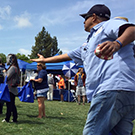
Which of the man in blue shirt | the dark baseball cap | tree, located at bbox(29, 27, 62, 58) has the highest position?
tree, located at bbox(29, 27, 62, 58)

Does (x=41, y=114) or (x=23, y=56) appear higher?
(x=23, y=56)

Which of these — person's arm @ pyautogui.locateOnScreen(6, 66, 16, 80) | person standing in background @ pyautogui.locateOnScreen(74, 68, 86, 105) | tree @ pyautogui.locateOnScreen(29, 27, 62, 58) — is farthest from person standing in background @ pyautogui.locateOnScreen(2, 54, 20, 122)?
tree @ pyautogui.locateOnScreen(29, 27, 62, 58)

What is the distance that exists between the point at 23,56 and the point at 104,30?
66.1 m

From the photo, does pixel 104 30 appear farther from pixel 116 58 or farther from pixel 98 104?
pixel 98 104

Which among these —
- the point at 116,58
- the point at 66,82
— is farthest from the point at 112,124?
the point at 66,82

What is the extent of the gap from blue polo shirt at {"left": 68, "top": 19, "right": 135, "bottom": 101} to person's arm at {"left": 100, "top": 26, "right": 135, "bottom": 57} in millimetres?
118

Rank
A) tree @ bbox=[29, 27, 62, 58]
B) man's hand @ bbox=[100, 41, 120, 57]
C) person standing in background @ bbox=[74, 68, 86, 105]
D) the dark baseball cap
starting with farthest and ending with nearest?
tree @ bbox=[29, 27, 62, 58] → person standing in background @ bbox=[74, 68, 86, 105] → the dark baseball cap → man's hand @ bbox=[100, 41, 120, 57]

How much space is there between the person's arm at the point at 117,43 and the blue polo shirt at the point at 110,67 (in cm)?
12

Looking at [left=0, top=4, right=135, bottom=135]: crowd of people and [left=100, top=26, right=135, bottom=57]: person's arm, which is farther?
[left=0, top=4, right=135, bottom=135]: crowd of people

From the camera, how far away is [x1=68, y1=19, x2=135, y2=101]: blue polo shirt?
2.01 m

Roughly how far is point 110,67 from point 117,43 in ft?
1.22

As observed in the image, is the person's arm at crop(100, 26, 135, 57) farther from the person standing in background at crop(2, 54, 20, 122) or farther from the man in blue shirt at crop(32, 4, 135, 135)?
the person standing in background at crop(2, 54, 20, 122)

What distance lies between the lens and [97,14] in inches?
92.0

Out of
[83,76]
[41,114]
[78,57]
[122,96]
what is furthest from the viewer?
[83,76]
